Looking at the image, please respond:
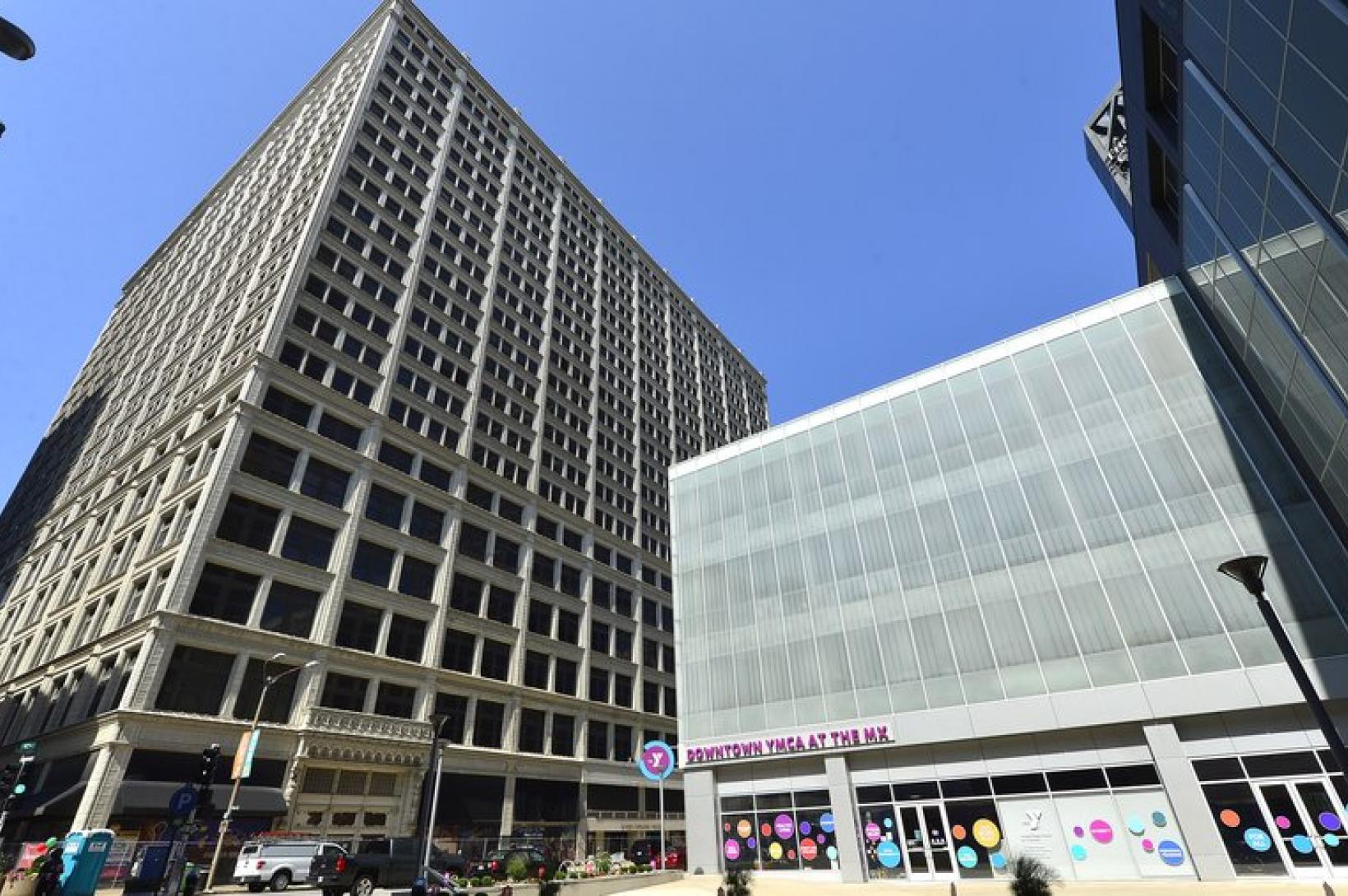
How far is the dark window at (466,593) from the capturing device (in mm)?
46578

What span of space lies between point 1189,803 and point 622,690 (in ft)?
145

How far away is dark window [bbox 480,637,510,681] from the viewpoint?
155 ft

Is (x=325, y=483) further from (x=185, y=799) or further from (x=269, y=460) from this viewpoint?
(x=185, y=799)

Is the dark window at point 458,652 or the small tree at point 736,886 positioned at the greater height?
the dark window at point 458,652

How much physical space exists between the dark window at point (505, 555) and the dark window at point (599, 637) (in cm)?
975

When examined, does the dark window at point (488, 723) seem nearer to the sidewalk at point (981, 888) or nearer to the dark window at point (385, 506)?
the dark window at point (385, 506)

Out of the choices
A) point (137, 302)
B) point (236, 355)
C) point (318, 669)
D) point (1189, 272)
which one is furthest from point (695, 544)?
point (137, 302)

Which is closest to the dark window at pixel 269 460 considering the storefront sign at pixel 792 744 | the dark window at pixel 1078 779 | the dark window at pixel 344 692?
the dark window at pixel 344 692

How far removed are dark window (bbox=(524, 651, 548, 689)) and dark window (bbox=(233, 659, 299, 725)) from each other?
17.4 metres

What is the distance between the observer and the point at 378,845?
81.1ft

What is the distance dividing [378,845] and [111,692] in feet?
59.6

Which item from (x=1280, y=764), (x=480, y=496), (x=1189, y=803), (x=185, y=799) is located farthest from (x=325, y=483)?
(x=1280, y=764)

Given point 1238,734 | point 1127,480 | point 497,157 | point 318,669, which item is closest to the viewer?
point 1238,734

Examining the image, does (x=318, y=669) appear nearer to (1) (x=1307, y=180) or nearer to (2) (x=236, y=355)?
(2) (x=236, y=355)
